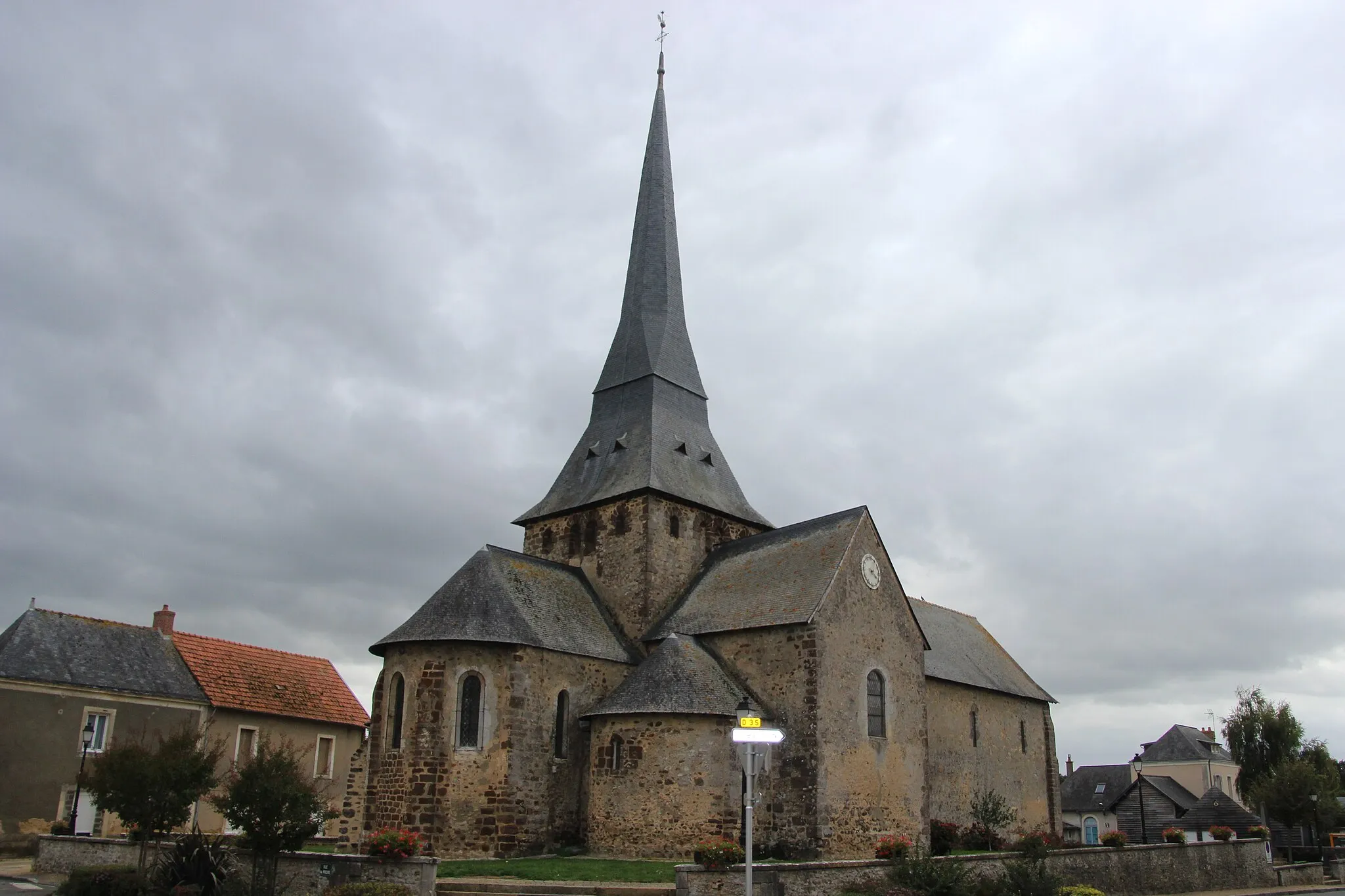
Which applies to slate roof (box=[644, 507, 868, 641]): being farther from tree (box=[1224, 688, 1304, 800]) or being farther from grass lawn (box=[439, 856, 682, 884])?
tree (box=[1224, 688, 1304, 800])

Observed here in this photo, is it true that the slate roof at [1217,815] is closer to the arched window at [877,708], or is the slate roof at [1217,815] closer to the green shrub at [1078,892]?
the arched window at [877,708]

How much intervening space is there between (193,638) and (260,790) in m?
20.1

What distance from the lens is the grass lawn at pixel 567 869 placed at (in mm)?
19531

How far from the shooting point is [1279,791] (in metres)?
38.5

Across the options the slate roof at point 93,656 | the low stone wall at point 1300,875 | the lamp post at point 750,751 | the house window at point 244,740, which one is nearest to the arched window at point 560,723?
the lamp post at point 750,751

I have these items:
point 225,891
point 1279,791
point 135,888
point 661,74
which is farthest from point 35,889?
point 1279,791

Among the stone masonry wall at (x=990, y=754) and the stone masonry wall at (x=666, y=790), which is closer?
the stone masonry wall at (x=666, y=790)

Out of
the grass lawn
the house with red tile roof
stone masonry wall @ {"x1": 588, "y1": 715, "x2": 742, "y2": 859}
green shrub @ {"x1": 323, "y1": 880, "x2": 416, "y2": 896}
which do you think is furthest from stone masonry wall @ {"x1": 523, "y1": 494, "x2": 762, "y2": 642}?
green shrub @ {"x1": 323, "y1": 880, "x2": 416, "y2": 896}

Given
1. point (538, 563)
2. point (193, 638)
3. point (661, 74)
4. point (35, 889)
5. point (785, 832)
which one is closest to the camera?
point (35, 889)

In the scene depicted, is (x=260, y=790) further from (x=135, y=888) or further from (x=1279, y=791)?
(x=1279, y=791)

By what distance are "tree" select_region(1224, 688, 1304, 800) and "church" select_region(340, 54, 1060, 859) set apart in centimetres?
3082

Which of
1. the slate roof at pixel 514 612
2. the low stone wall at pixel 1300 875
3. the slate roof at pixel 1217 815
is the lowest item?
the low stone wall at pixel 1300 875

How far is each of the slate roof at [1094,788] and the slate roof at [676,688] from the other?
36.8 meters

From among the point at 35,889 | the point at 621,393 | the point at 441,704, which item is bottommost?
the point at 35,889
